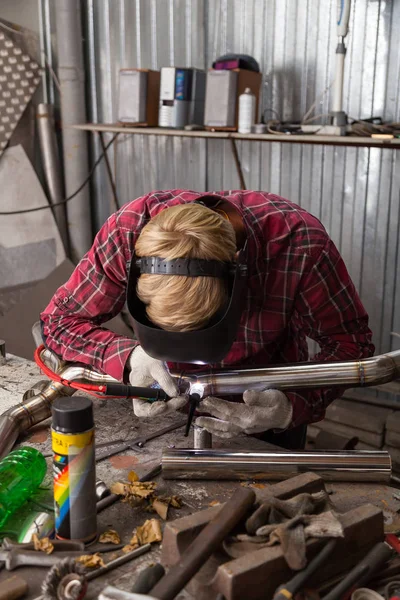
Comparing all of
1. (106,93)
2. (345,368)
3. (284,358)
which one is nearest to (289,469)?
(345,368)

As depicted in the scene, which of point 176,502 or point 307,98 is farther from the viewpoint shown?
point 307,98

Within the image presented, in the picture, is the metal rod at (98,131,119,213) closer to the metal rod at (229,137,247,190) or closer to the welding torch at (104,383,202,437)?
the metal rod at (229,137,247,190)

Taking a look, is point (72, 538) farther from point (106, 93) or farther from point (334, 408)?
point (106, 93)

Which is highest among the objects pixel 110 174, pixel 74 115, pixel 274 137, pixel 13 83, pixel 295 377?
pixel 13 83

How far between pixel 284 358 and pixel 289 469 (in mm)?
466

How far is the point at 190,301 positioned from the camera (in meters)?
1.31

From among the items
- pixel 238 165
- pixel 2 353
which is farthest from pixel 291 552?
pixel 238 165

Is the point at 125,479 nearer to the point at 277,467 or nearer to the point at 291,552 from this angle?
the point at 277,467

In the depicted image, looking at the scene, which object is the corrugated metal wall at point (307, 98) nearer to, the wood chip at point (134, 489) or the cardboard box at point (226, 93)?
the cardboard box at point (226, 93)

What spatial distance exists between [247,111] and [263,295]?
1.82 m

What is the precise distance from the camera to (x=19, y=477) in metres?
1.39

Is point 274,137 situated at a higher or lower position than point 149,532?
higher

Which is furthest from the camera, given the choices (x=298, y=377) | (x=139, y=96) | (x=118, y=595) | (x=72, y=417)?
(x=139, y=96)

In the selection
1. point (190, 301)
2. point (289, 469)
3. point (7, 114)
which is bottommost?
point (289, 469)
